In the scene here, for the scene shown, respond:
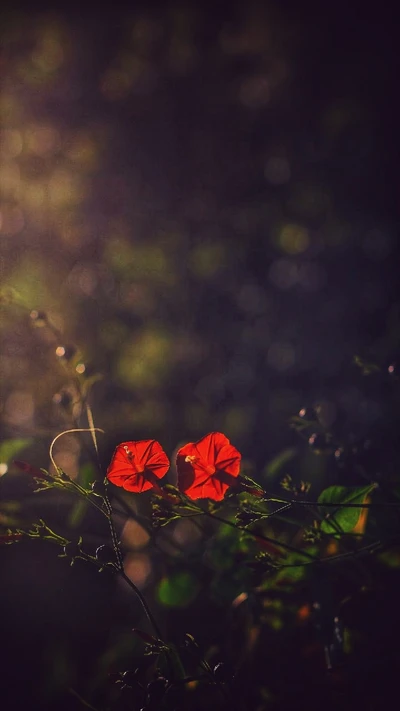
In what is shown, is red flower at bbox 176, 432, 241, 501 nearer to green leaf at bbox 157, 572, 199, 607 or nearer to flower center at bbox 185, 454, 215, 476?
flower center at bbox 185, 454, 215, 476

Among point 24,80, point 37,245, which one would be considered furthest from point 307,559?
point 24,80

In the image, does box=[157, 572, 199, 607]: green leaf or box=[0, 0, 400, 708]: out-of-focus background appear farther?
box=[0, 0, 400, 708]: out-of-focus background

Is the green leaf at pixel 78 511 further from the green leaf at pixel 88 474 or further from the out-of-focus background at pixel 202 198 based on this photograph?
the out-of-focus background at pixel 202 198

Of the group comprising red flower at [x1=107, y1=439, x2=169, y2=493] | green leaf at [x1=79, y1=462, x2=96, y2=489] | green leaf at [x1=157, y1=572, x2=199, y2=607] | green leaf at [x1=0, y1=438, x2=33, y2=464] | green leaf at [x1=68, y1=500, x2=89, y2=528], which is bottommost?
green leaf at [x1=157, y1=572, x2=199, y2=607]

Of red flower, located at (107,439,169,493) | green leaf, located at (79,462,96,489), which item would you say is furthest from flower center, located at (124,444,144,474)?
green leaf, located at (79,462,96,489)

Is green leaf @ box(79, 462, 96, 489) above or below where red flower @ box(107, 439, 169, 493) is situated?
below

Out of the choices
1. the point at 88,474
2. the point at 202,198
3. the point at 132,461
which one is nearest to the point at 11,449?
the point at 88,474

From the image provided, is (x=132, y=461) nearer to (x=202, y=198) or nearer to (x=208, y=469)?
(x=208, y=469)

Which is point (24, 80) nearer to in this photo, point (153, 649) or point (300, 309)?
point (300, 309)
